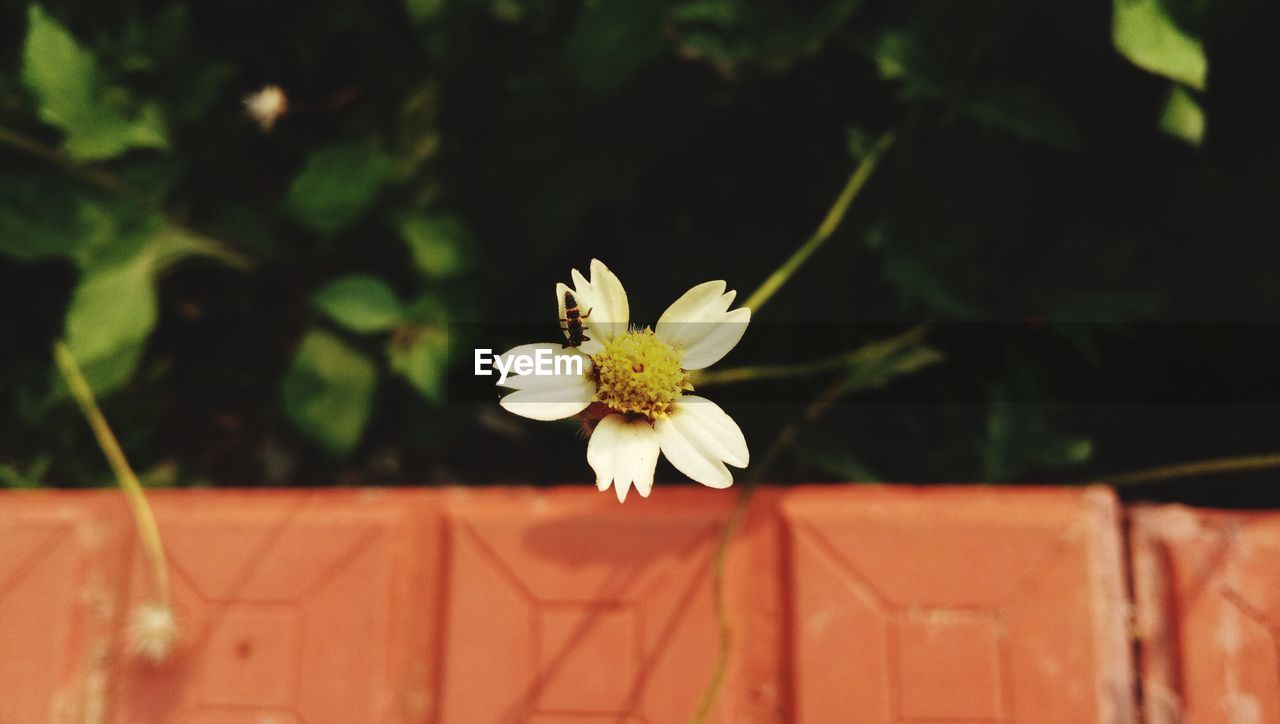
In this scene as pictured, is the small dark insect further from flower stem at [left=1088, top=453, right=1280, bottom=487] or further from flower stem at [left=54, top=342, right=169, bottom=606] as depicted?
flower stem at [left=1088, top=453, right=1280, bottom=487]

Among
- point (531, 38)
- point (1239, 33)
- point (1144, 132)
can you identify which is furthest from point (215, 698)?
point (1239, 33)

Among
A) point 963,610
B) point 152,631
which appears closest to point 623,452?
point 963,610

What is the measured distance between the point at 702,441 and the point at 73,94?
850mm

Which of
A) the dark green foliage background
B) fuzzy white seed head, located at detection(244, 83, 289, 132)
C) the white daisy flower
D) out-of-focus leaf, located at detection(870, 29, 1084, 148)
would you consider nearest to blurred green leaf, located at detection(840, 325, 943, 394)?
the dark green foliage background

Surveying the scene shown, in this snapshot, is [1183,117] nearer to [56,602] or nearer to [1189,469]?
[1189,469]

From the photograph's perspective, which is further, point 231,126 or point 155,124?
point 231,126

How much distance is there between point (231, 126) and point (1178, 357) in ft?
4.11

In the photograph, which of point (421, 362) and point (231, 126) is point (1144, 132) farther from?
point (231, 126)

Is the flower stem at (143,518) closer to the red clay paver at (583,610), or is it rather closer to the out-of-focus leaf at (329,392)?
the red clay paver at (583,610)

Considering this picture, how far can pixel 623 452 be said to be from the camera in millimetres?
495

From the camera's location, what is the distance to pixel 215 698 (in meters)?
0.87

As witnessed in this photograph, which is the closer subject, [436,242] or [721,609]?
[721,609]

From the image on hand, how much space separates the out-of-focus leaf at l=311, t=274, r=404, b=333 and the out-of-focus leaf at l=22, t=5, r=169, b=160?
0.84ft

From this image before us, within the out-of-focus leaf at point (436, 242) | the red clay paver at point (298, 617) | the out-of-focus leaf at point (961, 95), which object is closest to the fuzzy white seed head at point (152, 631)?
the red clay paver at point (298, 617)
